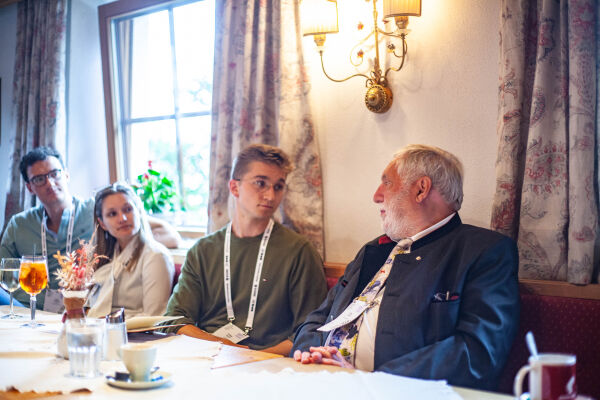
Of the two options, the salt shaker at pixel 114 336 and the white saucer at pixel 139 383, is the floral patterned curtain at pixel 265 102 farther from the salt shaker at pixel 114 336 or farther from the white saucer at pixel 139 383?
the white saucer at pixel 139 383

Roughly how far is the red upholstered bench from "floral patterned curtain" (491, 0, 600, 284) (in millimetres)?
157

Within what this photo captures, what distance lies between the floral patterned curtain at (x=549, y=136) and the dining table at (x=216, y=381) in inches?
42.0

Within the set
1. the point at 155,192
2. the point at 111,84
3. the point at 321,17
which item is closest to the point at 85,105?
the point at 111,84

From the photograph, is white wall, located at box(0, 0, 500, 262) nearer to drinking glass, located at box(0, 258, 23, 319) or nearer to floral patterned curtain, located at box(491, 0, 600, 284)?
floral patterned curtain, located at box(491, 0, 600, 284)

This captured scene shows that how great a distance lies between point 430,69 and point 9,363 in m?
1.96

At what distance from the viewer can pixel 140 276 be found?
2.69 meters

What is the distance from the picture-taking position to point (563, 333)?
1845 millimetres

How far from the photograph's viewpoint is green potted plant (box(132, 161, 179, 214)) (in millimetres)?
3766

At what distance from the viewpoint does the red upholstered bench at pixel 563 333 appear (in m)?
1.77

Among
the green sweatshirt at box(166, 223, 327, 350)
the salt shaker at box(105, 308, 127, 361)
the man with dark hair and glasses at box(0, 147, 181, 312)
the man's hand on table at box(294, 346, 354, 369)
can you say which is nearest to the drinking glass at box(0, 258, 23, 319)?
the green sweatshirt at box(166, 223, 327, 350)

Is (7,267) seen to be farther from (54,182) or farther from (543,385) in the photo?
(543,385)

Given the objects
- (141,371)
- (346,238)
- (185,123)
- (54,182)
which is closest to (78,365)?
(141,371)

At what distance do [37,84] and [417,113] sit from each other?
300cm

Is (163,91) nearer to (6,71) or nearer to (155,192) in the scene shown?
(155,192)
